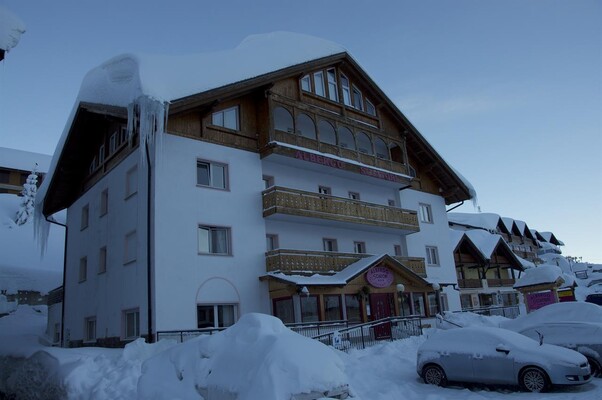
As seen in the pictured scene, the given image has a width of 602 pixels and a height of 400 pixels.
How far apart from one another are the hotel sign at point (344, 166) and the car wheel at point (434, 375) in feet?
39.6

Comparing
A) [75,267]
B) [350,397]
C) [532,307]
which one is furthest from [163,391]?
[532,307]

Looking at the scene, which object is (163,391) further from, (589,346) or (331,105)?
(331,105)

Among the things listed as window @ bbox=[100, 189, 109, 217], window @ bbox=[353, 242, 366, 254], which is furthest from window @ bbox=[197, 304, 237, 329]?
window @ bbox=[353, 242, 366, 254]

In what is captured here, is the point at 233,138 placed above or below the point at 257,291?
above

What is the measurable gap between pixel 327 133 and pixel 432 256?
33.1ft

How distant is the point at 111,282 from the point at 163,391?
13500mm

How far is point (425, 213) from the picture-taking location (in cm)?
3005

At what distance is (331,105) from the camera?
83.0ft

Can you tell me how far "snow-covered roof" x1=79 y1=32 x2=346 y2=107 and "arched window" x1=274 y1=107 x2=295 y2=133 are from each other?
227 centimetres

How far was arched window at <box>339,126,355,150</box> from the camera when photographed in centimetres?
2623

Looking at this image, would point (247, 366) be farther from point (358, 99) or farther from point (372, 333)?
point (358, 99)

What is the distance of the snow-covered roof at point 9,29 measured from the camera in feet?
36.2

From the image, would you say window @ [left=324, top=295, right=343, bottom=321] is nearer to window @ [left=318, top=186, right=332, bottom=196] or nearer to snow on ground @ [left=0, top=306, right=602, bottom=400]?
snow on ground @ [left=0, top=306, right=602, bottom=400]

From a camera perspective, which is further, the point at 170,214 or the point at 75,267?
the point at 75,267
